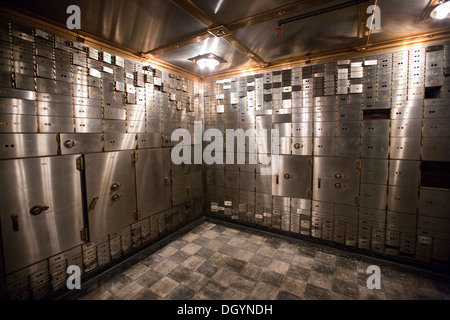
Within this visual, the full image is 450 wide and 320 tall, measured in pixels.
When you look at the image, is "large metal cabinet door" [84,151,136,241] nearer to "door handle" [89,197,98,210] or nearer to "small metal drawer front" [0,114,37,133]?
"door handle" [89,197,98,210]

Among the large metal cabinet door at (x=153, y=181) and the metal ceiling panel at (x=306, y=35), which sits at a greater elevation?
the metal ceiling panel at (x=306, y=35)

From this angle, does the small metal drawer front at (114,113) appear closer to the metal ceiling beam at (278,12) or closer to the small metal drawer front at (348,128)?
the metal ceiling beam at (278,12)

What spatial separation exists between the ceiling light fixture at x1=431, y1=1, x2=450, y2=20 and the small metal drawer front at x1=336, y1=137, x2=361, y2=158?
1.54 m

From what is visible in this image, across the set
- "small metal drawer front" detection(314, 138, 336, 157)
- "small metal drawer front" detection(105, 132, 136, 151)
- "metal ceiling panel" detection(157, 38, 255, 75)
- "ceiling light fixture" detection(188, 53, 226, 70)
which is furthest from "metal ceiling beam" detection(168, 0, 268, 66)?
"small metal drawer front" detection(314, 138, 336, 157)

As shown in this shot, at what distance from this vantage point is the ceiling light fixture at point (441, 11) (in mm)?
1932

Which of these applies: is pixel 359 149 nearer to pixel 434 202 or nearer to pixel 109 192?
pixel 434 202

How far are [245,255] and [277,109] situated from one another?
258cm

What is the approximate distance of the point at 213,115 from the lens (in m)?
4.34

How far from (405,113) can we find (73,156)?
4.42 meters

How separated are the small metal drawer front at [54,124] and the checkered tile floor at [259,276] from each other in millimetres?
1993

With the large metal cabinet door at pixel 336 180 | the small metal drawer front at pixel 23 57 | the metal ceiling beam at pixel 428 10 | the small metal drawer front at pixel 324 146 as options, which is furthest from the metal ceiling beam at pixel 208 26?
the large metal cabinet door at pixel 336 180

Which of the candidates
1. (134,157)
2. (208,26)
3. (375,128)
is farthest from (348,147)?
(134,157)

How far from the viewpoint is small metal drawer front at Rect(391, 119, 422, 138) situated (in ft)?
8.91

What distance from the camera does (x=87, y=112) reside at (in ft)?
8.38
